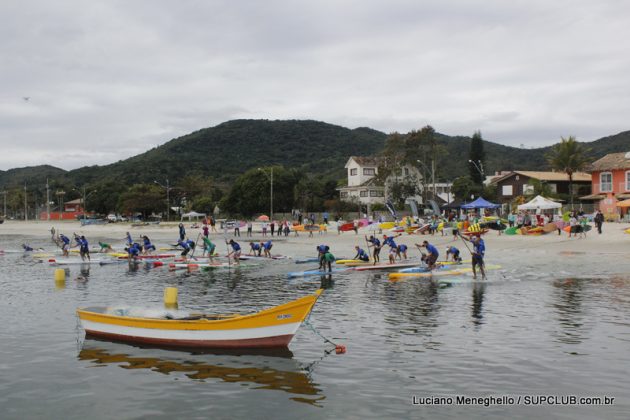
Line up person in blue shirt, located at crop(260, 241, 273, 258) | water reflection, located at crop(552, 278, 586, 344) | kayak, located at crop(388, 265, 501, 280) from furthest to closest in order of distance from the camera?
person in blue shirt, located at crop(260, 241, 273, 258), kayak, located at crop(388, 265, 501, 280), water reflection, located at crop(552, 278, 586, 344)

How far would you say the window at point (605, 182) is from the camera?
217 ft

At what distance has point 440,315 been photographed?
19.0 meters

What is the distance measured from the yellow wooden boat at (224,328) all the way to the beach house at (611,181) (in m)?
54.3

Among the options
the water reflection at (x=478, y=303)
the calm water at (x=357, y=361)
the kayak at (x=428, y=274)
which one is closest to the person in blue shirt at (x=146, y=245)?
the calm water at (x=357, y=361)

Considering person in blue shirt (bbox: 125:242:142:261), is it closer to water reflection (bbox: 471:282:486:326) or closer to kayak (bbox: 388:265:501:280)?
kayak (bbox: 388:265:501:280)

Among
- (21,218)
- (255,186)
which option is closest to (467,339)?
(255,186)

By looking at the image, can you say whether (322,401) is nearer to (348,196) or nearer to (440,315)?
(440,315)

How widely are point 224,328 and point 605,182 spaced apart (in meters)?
63.9

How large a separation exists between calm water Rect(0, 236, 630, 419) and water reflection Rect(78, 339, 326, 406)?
0.17ft

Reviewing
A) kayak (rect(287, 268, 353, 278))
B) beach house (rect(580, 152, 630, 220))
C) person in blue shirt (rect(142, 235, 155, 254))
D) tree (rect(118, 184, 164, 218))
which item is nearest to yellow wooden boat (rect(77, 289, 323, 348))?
kayak (rect(287, 268, 353, 278))

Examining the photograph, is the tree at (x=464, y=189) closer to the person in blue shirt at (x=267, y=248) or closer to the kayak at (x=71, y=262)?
the person in blue shirt at (x=267, y=248)

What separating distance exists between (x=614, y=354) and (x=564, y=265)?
18080mm

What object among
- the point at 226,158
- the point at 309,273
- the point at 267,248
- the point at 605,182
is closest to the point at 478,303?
the point at 309,273

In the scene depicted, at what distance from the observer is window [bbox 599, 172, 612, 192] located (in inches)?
2609
